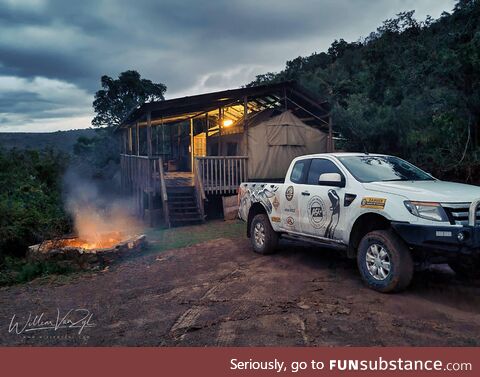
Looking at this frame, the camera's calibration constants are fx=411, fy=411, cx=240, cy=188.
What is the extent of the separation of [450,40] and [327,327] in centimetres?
1069

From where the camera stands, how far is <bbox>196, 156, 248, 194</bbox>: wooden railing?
14633 millimetres

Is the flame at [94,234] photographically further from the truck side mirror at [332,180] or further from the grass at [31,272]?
the truck side mirror at [332,180]

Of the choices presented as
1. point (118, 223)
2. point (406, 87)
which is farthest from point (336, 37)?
point (118, 223)

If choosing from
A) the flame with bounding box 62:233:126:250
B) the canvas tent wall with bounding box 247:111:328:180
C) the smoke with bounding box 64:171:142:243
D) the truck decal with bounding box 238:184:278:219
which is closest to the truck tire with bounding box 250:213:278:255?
the truck decal with bounding box 238:184:278:219

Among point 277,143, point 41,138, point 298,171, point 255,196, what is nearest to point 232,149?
point 277,143

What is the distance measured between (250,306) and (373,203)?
7.18ft

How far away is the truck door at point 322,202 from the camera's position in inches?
248

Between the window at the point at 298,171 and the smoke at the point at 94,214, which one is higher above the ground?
the window at the point at 298,171

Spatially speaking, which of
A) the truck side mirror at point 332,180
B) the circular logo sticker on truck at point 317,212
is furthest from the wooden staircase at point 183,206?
the truck side mirror at point 332,180

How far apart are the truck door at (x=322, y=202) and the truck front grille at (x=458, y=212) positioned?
1538mm

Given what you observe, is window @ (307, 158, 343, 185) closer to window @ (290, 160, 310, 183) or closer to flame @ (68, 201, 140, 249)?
window @ (290, 160, 310, 183)

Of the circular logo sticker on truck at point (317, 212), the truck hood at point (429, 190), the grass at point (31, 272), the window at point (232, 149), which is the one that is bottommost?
the grass at point (31, 272)
